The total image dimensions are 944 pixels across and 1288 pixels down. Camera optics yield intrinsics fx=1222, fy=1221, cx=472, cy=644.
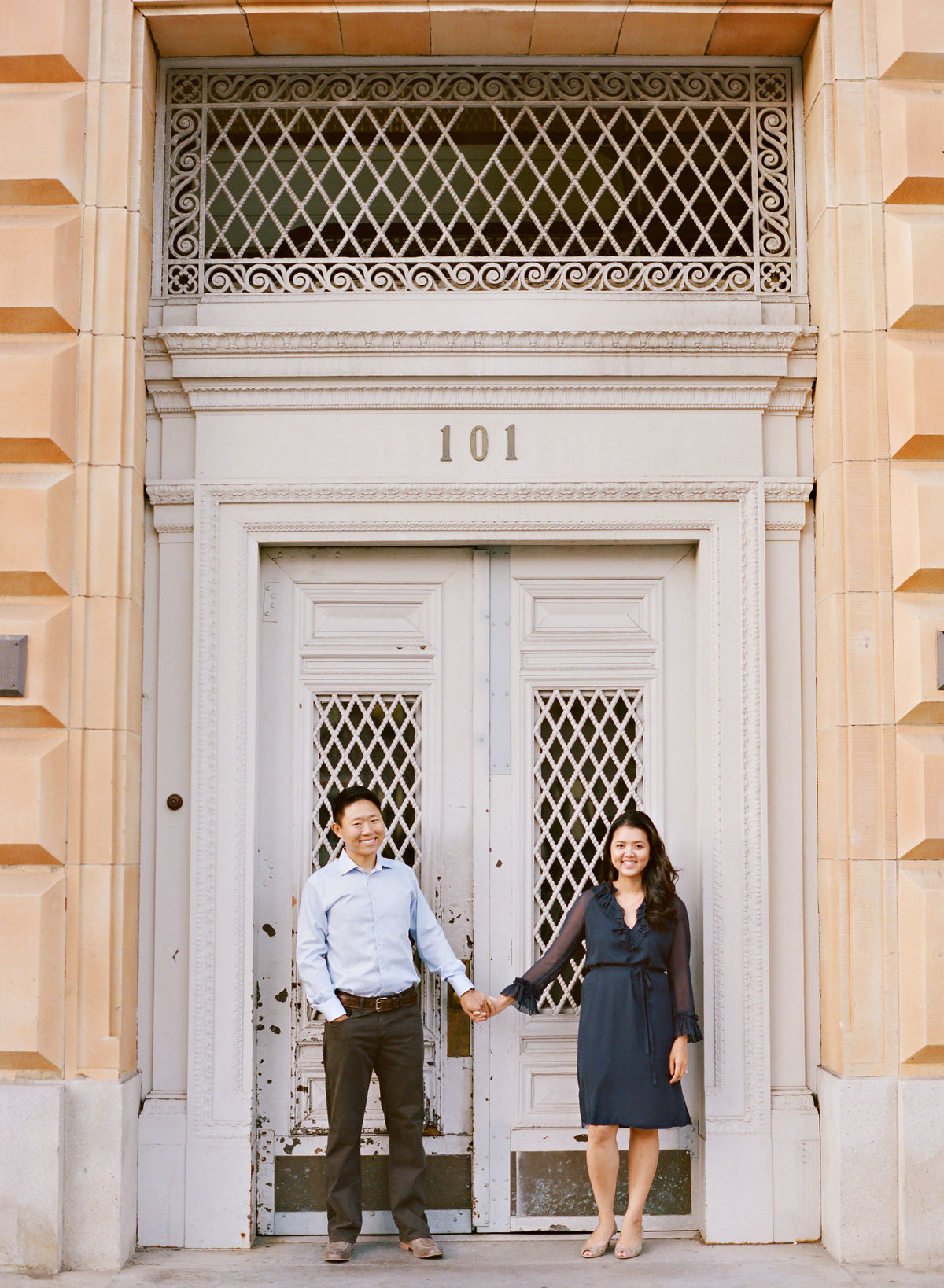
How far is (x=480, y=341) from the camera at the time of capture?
5574mm

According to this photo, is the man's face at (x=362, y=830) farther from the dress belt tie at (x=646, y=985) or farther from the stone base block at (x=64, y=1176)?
the stone base block at (x=64, y=1176)

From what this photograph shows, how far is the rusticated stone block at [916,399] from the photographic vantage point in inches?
210

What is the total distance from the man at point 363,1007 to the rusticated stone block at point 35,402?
2.00 m

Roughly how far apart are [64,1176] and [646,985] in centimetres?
257

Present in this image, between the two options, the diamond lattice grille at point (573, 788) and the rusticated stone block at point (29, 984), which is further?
the diamond lattice grille at point (573, 788)

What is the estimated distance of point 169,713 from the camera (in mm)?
5609

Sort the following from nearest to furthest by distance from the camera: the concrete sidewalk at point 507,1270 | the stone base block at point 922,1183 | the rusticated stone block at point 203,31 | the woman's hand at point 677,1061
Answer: the concrete sidewalk at point 507,1270 → the stone base block at point 922,1183 → the woman's hand at point 677,1061 → the rusticated stone block at point 203,31

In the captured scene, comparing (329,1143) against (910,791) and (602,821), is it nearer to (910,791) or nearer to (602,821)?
(602,821)

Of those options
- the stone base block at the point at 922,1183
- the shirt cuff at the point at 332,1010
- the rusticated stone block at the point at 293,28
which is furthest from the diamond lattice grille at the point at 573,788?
the rusticated stone block at the point at 293,28

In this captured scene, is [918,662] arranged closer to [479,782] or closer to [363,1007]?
[479,782]

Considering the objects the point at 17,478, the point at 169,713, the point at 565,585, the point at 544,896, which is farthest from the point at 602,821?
the point at 17,478

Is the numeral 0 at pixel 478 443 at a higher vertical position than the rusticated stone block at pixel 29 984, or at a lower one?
higher

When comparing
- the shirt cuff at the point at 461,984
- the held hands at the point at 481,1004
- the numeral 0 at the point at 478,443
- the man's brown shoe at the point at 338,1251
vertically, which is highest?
the numeral 0 at the point at 478,443

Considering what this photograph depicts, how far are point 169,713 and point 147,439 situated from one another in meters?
1.28
